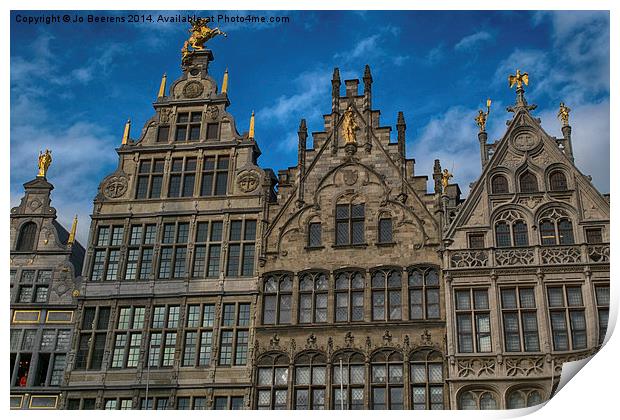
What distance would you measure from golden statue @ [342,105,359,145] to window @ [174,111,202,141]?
17.1 feet

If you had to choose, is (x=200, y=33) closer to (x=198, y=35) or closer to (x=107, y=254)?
(x=198, y=35)

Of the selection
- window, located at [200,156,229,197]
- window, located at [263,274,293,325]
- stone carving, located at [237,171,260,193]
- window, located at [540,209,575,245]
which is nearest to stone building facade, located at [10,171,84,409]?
window, located at [200,156,229,197]

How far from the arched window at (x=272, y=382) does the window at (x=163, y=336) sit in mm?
2870

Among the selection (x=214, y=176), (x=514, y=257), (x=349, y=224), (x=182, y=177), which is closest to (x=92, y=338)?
(x=182, y=177)

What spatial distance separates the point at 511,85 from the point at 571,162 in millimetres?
3121

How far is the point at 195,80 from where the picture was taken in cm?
2959

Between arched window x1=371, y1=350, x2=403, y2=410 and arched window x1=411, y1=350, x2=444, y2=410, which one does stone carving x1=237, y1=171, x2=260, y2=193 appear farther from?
arched window x1=411, y1=350, x2=444, y2=410

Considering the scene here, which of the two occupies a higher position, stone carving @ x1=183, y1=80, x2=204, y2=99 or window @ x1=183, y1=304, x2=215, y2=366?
stone carving @ x1=183, y1=80, x2=204, y2=99

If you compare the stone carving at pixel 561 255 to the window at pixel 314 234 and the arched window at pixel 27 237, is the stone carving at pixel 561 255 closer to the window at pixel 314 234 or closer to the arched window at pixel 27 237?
the window at pixel 314 234

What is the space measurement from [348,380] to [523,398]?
4976mm

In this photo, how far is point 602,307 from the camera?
23.5 metres

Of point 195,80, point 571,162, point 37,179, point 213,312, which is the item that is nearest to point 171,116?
point 195,80

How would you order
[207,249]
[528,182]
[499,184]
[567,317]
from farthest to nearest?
1. [207,249]
2. [499,184]
3. [528,182]
4. [567,317]

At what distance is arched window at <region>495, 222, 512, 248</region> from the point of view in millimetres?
25141
